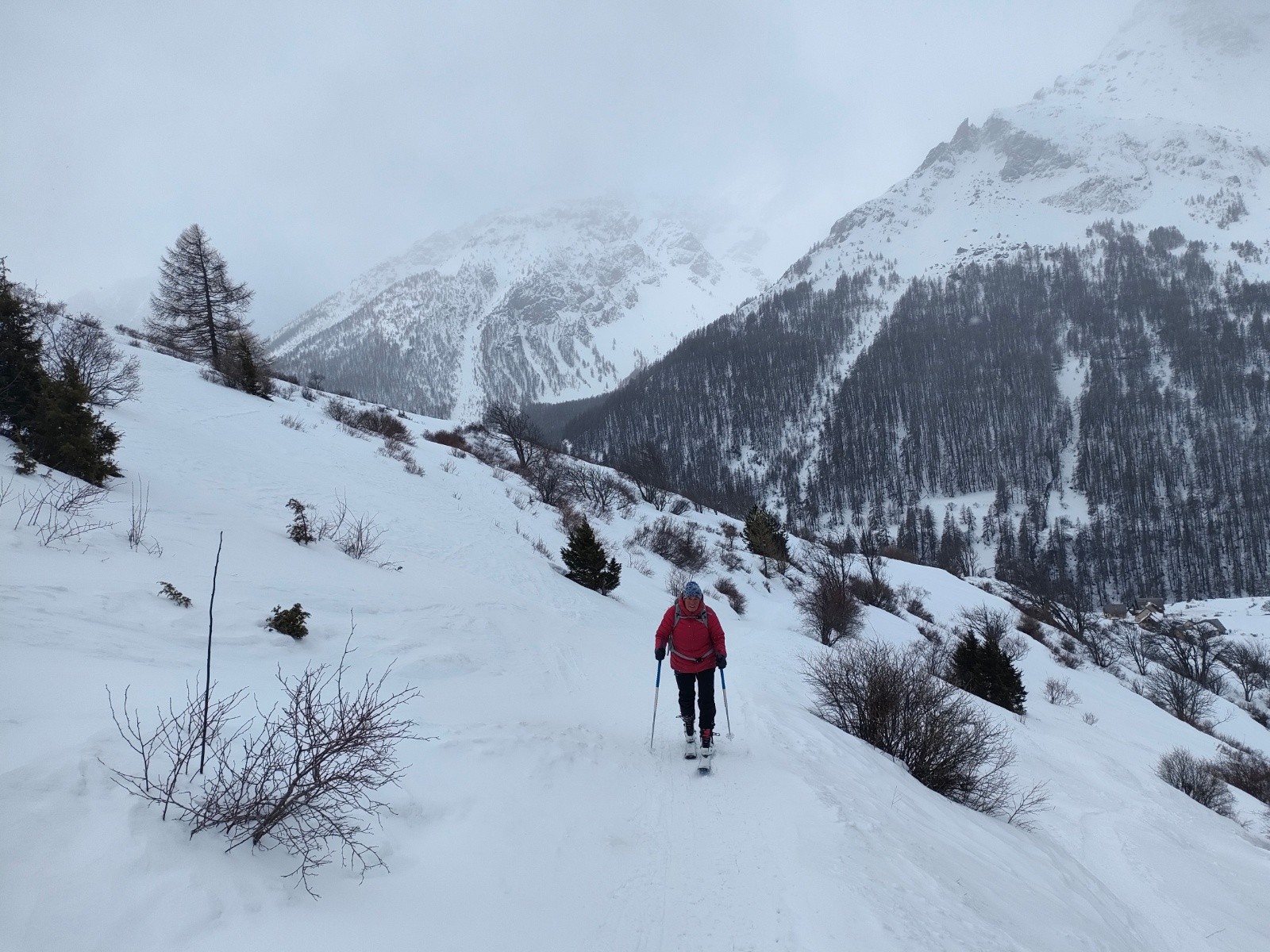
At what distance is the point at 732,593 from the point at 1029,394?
14213cm

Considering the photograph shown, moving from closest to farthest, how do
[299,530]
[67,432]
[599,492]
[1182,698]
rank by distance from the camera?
[67,432], [299,530], [1182,698], [599,492]

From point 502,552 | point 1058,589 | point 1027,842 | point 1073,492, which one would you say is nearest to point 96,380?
point 502,552

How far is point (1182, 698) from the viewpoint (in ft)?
101

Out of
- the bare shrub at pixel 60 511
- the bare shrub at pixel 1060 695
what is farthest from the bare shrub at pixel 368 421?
the bare shrub at pixel 1060 695

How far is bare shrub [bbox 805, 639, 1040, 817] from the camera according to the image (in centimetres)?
722

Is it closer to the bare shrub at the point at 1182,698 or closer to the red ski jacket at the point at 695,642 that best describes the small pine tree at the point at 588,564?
the red ski jacket at the point at 695,642

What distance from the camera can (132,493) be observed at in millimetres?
7359

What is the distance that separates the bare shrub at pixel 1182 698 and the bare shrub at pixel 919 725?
3253cm

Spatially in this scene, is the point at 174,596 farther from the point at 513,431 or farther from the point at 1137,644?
the point at 1137,644

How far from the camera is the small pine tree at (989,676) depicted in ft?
51.6

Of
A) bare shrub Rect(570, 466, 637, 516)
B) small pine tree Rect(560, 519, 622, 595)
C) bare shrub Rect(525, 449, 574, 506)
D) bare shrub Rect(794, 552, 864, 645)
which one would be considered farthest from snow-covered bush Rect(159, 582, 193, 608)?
A: bare shrub Rect(570, 466, 637, 516)

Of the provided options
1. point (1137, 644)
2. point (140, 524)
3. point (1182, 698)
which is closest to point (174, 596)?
point (140, 524)

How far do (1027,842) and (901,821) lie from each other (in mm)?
2769

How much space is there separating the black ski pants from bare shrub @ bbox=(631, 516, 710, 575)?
1773cm
